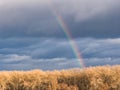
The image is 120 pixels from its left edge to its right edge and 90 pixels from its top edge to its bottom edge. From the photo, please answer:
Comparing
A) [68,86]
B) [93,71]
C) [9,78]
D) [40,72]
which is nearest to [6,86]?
[9,78]

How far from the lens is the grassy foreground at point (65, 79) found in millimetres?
95562

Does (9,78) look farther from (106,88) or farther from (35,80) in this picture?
(106,88)

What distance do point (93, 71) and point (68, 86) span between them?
268 inches

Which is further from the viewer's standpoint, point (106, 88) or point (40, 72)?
point (40, 72)

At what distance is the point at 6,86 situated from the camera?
99750mm

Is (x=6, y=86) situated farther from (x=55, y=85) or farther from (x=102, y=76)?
(x=102, y=76)

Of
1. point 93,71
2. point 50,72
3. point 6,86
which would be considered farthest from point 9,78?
point 93,71

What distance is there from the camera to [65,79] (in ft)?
334

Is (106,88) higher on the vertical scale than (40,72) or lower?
lower

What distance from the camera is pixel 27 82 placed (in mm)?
98562

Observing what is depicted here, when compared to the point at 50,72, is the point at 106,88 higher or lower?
lower

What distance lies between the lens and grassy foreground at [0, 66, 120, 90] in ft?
314

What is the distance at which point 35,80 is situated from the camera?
98.2 meters

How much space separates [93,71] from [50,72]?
37.5 ft
